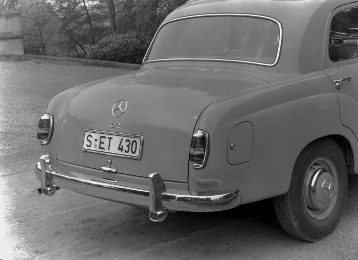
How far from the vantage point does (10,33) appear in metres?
17.5

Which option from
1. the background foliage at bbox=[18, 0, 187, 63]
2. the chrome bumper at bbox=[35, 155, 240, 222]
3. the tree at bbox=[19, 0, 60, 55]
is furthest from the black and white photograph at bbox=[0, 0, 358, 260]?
the tree at bbox=[19, 0, 60, 55]

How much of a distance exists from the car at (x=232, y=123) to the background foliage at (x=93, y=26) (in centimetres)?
936

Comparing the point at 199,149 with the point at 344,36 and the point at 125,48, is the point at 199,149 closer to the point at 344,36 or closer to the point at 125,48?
the point at 344,36

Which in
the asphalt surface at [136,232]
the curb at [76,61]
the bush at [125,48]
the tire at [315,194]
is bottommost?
the curb at [76,61]

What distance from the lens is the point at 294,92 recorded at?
3.89 m

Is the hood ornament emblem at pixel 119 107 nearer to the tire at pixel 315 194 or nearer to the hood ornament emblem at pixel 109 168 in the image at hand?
the hood ornament emblem at pixel 109 168

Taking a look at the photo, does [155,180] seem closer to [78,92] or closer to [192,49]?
[78,92]

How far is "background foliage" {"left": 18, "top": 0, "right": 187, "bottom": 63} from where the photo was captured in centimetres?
1543

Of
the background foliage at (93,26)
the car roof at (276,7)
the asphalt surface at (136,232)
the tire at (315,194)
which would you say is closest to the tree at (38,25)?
the background foliage at (93,26)

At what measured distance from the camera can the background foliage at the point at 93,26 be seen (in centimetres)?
1543

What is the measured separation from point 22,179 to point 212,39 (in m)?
2.74

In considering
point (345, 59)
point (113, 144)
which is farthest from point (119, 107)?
point (345, 59)

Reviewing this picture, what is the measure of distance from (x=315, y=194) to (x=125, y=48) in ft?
39.4

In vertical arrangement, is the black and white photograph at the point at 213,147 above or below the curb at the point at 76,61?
above
